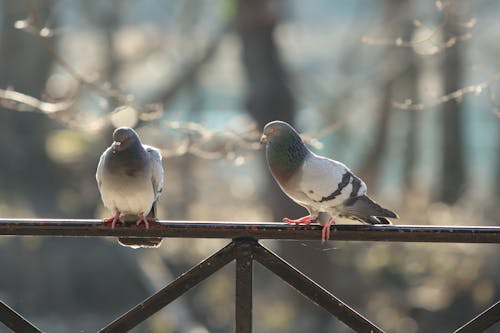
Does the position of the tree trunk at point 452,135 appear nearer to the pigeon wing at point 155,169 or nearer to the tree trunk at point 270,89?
the tree trunk at point 270,89

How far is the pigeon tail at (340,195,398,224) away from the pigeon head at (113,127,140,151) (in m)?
0.79

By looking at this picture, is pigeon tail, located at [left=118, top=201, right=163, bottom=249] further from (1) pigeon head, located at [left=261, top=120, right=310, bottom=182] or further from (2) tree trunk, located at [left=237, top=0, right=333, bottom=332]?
(2) tree trunk, located at [left=237, top=0, right=333, bottom=332]

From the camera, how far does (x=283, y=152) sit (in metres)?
2.96

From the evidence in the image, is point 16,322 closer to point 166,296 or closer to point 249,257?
point 166,296

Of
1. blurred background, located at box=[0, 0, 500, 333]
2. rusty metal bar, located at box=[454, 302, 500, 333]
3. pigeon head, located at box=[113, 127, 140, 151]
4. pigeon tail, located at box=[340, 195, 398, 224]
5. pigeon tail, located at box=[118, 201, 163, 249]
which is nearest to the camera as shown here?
rusty metal bar, located at box=[454, 302, 500, 333]

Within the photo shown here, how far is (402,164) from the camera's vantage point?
34.3 ft

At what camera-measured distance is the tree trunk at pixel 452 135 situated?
31.6 ft

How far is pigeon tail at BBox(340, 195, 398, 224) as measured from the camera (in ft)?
9.37

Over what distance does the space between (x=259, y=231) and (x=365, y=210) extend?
1.00 m

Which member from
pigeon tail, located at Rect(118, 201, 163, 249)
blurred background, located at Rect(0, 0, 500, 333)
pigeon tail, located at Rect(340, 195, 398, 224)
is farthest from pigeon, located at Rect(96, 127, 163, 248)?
blurred background, located at Rect(0, 0, 500, 333)

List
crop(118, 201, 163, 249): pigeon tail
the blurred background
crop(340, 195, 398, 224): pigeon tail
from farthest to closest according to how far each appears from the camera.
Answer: the blurred background
crop(340, 195, 398, 224): pigeon tail
crop(118, 201, 163, 249): pigeon tail

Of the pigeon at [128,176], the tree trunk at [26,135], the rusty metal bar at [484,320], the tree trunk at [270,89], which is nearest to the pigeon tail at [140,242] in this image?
the pigeon at [128,176]

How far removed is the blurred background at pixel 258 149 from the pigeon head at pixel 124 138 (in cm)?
384

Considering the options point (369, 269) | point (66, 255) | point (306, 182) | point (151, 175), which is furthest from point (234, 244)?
point (66, 255)
